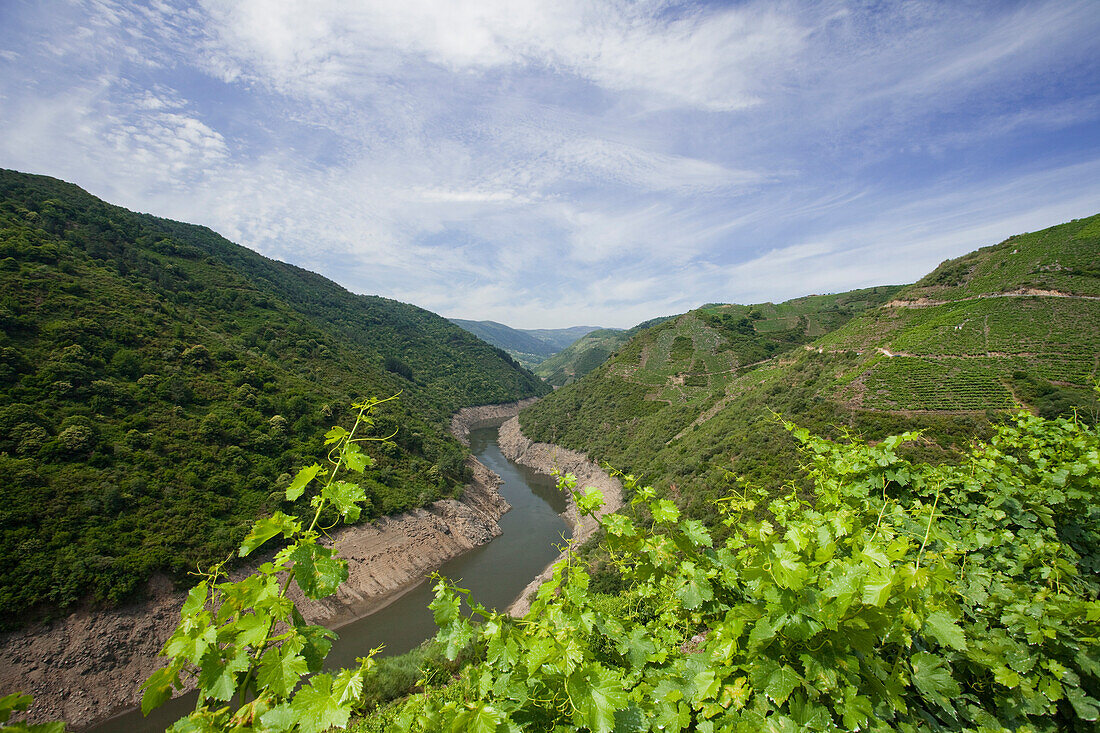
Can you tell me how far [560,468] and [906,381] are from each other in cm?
3238

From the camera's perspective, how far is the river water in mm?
22031

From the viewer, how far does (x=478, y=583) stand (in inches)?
1344

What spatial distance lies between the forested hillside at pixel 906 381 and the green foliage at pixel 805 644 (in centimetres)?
1232

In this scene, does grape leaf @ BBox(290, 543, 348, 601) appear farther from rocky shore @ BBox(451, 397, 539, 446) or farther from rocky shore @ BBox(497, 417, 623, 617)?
rocky shore @ BBox(451, 397, 539, 446)

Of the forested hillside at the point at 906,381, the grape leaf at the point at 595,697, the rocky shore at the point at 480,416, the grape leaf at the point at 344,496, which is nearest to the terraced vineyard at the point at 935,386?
the forested hillside at the point at 906,381

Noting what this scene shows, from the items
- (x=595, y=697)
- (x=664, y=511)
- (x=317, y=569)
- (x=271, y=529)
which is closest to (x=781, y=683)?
(x=595, y=697)

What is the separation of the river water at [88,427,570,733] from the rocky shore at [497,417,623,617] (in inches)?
60.4

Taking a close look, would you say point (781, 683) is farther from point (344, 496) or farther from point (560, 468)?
point (560, 468)

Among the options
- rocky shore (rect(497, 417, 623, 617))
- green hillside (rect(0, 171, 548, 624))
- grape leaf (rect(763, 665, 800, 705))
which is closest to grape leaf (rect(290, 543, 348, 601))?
grape leaf (rect(763, 665, 800, 705))

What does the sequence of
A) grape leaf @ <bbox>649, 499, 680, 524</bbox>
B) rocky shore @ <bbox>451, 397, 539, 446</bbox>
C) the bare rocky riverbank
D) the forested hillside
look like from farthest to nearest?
1. rocky shore @ <bbox>451, 397, 539, 446</bbox>
2. the forested hillside
3. the bare rocky riverbank
4. grape leaf @ <bbox>649, 499, 680, 524</bbox>

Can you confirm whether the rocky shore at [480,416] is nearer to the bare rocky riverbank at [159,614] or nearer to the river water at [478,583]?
the river water at [478,583]

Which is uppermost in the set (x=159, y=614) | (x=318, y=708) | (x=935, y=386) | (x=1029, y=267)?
(x=1029, y=267)

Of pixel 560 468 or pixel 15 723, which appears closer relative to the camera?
pixel 15 723

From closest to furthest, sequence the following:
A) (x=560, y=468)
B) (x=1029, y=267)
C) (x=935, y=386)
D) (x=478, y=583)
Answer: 1. (x=935, y=386)
2. (x=478, y=583)
3. (x=1029, y=267)
4. (x=560, y=468)
